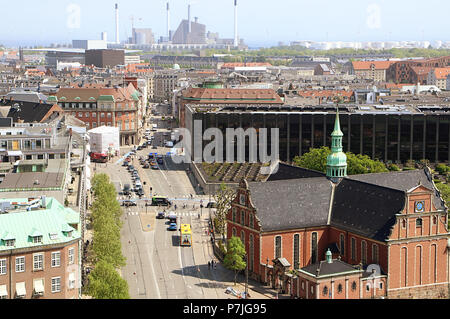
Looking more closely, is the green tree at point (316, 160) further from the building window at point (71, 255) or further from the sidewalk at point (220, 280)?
the building window at point (71, 255)

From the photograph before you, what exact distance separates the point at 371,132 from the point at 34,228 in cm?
8034

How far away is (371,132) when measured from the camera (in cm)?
12850

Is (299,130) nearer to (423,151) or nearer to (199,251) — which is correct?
(423,151)

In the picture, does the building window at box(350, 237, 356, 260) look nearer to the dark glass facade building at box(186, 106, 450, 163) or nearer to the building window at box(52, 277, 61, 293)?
the building window at box(52, 277, 61, 293)

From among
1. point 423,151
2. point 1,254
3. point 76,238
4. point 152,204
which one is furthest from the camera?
point 423,151

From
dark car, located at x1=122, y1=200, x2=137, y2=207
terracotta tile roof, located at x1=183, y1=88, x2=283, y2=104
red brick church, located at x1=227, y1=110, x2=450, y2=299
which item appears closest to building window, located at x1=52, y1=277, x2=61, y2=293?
red brick church, located at x1=227, y1=110, x2=450, y2=299

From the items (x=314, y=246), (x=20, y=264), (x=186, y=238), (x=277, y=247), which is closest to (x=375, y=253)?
(x=314, y=246)

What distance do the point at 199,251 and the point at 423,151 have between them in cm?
5548

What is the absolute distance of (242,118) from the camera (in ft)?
429

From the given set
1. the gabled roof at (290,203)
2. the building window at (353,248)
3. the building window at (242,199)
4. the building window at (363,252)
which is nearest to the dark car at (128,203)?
the building window at (242,199)

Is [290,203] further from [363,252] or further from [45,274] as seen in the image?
[45,274]

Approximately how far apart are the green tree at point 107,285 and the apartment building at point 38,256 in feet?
3.93
